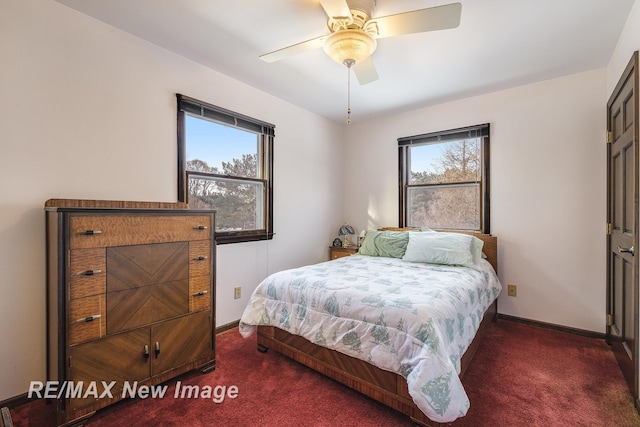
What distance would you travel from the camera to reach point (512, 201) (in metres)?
3.15

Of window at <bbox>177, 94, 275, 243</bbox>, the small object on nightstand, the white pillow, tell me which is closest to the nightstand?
the small object on nightstand

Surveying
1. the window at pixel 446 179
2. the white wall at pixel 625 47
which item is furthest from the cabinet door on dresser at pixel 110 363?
the white wall at pixel 625 47

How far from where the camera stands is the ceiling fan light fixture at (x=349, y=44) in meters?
1.79

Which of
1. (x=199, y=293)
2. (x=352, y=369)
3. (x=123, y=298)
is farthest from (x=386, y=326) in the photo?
(x=123, y=298)

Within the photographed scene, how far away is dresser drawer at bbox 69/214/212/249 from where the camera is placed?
158 centimetres

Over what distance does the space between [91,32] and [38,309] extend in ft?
6.20

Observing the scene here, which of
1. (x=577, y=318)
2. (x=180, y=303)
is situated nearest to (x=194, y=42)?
(x=180, y=303)

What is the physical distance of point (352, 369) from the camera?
1849mm

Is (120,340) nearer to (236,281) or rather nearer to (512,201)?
(236,281)

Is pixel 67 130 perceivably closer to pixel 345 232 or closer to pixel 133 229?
pixel 133 229

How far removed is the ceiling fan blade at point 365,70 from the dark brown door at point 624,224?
1.56 m

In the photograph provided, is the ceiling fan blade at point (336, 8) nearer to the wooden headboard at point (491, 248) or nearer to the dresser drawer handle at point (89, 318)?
the dresser drawer handle at point (89, 318)

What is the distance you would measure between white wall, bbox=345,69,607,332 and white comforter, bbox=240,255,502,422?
0.73 m

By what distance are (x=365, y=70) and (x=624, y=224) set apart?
2182 mm
